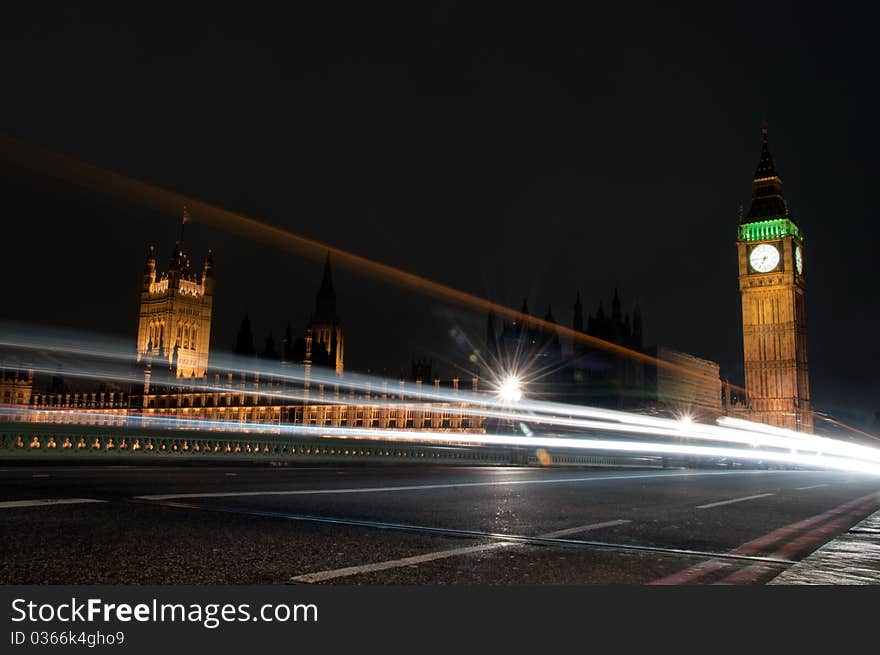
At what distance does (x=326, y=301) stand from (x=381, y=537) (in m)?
127

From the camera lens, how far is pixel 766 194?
10938 centimetres

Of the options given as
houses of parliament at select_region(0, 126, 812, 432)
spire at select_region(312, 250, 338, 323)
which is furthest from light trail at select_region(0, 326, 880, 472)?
spire at select_region(312, 250, 338, 323)

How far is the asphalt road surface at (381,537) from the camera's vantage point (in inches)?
133

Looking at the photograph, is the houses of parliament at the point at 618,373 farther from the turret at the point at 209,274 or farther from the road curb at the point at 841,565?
the road curb at the point at 841,565

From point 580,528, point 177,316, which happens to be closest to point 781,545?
point 580,528

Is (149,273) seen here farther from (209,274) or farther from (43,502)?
(43,502)

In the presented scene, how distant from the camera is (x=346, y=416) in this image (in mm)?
86375

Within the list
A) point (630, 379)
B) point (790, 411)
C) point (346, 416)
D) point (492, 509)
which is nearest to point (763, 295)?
point (790, 411)

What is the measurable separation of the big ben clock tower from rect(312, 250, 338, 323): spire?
6673cm

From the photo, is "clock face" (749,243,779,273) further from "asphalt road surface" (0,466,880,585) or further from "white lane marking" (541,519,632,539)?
"white lane marking" (541,519,632,539)

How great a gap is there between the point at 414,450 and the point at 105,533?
24896 mm

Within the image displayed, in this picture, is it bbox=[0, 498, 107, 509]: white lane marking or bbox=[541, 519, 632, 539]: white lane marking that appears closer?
bbox=[541, 519, 632, 539]: white lane marking

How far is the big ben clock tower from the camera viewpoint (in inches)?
3981

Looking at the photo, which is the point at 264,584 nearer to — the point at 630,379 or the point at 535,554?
the point at 535,554
